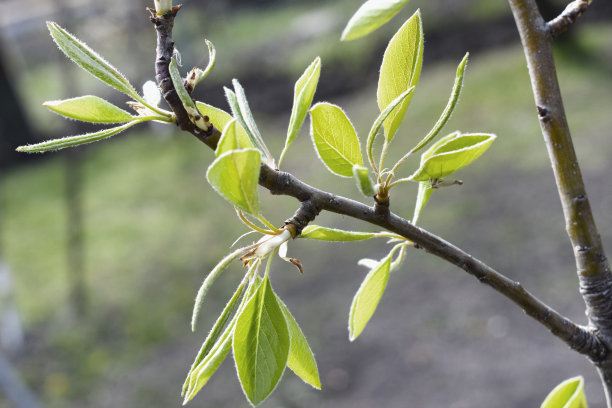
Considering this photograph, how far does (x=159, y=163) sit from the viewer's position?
4391mm

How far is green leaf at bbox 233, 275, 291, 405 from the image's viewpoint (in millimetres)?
265

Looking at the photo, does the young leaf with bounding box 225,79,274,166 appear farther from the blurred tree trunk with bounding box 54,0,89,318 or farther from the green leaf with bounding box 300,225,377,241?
the blurred tree trunk with bounding box 54,0,89,318

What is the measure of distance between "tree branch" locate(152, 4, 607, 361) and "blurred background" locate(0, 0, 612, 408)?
1.67 metres

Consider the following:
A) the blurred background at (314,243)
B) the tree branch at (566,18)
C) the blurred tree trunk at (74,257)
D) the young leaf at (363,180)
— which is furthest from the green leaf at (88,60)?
the blurred tree trunk at (74,257)

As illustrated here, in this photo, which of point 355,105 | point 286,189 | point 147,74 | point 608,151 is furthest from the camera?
point 147,74

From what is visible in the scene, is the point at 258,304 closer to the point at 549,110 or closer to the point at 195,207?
the point at 549,110

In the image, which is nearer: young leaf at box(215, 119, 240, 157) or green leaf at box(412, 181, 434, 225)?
young leaf at box(215, 119, 240, 157)

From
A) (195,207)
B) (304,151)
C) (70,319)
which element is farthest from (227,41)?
(70,319)

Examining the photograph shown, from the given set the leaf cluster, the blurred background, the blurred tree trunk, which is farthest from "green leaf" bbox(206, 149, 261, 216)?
the blurred tree trunk

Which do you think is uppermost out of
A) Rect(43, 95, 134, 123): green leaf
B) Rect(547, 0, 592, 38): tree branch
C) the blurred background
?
Rect(43, 95, 134, 123): green leaf

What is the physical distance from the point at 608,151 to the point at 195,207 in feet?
7.21

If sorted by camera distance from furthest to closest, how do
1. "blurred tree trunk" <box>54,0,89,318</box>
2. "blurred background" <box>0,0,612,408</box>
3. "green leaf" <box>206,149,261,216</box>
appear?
"blurred tree trunk" <box>54,0,89,318</box> < "blurred background" <box>0,0,612,408</box> < "green leaf" <box>206,149,261,216</box>

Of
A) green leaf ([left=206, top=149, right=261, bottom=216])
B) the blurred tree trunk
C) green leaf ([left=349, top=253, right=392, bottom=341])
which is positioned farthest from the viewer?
the blurred tree trunk

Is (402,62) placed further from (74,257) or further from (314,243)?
(74,257)
